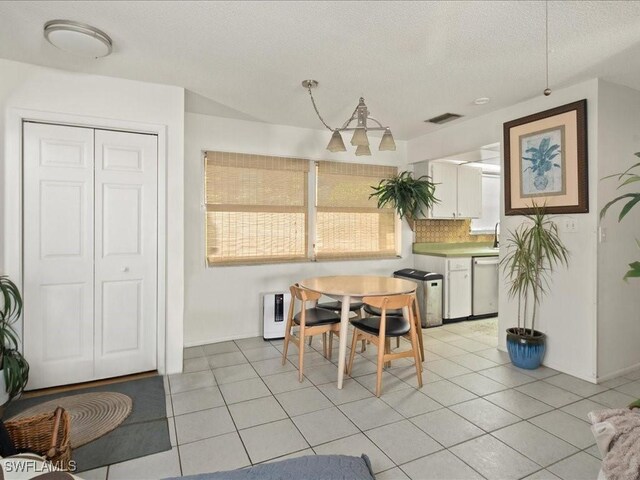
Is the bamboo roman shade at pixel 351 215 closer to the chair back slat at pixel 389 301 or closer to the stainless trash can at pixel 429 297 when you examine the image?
the stainless trash can at pixel 429 297

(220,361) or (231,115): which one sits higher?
(231,115)

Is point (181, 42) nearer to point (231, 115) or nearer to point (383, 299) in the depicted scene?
point (231, 115)

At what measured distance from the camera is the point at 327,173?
4645 millimetres

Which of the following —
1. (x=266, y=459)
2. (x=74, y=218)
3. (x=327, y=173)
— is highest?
(x=327, y=173)

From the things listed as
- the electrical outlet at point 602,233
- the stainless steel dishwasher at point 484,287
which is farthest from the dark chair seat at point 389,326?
the stainless steel dishwasher at point 484,287

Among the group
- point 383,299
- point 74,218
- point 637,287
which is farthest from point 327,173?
point 637,287

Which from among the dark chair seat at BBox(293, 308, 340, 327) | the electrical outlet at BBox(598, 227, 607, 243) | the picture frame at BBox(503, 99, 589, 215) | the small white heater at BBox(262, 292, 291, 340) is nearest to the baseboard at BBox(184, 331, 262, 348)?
the small white heater at BBox(262, 292, 291, 340)

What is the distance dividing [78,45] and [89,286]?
6.01ft

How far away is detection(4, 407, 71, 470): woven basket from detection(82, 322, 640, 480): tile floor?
0.40 metres

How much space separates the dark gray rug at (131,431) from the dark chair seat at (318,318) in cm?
127

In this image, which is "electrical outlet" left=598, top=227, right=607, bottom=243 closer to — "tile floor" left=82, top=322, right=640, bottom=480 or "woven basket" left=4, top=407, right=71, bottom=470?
"tile floor" left=82, top=322, right=640, bottom=480

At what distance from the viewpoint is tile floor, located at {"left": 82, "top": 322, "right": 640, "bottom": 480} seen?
1.99 meters

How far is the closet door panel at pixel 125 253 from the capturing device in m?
3.04

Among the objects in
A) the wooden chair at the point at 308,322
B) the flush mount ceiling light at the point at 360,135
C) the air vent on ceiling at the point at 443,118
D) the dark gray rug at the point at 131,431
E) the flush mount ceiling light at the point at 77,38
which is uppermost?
the air vent on ceiling at the point at 443,118
